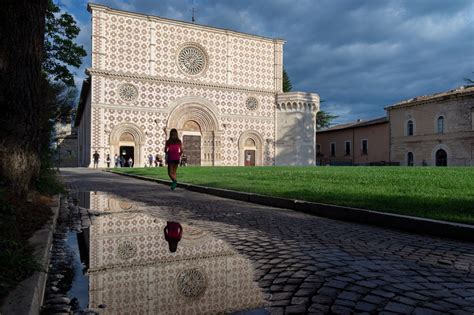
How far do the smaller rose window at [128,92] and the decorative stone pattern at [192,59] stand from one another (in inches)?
218

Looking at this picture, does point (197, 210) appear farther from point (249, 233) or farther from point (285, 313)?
point (285, 313)

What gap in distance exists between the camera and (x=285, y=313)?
7.68 feet

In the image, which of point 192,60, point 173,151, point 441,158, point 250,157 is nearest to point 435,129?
point 441,158

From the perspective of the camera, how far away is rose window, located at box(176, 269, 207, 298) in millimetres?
2721

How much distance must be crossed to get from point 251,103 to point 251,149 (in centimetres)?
498

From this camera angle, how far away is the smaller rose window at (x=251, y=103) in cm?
4041

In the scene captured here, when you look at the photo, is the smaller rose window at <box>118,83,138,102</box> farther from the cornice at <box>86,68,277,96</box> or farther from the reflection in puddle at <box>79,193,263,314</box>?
the reflection in puddle at <box>79,193,263,314</box>

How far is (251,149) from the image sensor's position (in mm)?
40750

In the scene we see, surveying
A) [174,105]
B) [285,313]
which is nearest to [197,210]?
[285,313]

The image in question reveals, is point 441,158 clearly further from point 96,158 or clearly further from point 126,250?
point 126,250

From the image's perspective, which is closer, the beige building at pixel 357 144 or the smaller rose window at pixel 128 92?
the smaller rose window at pixel 128 92

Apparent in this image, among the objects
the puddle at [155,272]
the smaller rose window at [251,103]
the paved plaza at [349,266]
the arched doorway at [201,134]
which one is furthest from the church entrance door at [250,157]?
the puddle at [155,272]

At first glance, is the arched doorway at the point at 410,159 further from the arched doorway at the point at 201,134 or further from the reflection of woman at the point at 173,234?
the reflection of woman at the point at 173,234

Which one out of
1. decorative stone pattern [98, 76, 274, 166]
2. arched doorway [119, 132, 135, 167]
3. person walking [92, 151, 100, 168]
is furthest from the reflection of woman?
arched doorway [119, 132, 135, 167]
